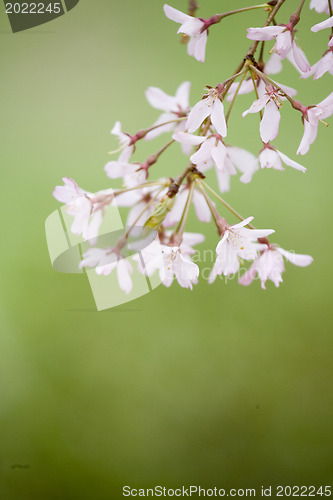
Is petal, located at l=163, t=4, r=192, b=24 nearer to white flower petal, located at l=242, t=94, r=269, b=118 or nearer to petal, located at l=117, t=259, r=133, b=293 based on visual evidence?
white flower petal, located at l=242, t=94, r=269, b=118

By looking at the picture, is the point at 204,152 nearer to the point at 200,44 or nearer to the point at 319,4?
the point at 200,44

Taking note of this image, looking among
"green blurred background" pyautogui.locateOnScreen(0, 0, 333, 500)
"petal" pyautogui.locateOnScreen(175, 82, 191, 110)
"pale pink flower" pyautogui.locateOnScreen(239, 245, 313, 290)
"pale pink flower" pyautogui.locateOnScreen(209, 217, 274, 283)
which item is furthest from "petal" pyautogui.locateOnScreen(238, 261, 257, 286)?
"green blurred background" pyautogui.locateOnScreen(0, 0, 333, 500)

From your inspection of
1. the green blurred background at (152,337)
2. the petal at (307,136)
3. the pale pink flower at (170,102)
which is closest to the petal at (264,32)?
the petal at (307,136)

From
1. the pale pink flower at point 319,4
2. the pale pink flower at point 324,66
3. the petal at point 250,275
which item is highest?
the pale pink flower at point 319,4

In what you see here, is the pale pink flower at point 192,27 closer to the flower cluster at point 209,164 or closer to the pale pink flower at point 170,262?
the flower cluster at point 209,164

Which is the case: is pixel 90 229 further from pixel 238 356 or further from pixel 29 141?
pixel 29 141

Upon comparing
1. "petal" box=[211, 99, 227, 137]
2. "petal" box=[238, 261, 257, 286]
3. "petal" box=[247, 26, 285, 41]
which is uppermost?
"petal" box=[247, 26, 285, 41]

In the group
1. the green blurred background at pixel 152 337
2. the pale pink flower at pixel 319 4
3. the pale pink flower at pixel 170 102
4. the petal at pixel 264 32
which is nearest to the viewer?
the petal at pixel 264 32
